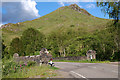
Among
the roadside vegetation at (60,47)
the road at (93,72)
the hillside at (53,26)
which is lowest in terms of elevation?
the road at (93,72)

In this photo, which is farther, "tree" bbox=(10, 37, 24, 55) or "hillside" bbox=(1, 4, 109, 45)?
"hillside" bbox=(1, 4, 109, 45)

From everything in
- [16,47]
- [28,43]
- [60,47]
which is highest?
[28,43]

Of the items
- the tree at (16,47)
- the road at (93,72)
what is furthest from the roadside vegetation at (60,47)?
the road at (93,72)

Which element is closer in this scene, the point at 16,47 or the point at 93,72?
the point at 93,72

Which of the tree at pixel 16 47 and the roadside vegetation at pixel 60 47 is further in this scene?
the tree at pixel 16 47

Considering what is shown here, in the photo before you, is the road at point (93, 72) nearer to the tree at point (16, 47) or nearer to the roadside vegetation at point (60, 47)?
the roadside vegetation at point (60, 47)

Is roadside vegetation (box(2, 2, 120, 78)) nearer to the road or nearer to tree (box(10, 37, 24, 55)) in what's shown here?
tree (box(10, 37, 24, 55))

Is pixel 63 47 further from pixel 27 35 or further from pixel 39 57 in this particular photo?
pixel 39 57

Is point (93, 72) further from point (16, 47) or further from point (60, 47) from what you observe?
point (16, 47)

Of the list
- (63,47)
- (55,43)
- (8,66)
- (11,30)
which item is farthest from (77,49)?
(11,30)

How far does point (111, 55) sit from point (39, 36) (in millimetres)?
45449

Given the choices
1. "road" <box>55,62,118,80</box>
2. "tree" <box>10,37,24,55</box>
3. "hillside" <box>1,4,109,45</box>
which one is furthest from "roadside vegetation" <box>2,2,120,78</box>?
"hillside" <box>1,4,109,45</box>

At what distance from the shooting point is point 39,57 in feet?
52.1

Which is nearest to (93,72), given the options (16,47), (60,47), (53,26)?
(60,47)
